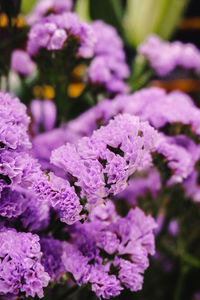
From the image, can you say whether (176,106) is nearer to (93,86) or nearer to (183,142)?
(183,142)

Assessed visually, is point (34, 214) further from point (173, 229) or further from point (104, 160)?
point (173, 229)

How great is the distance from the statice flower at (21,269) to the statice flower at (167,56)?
1.67 feet

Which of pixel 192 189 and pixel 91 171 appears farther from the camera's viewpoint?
pixel 192 189

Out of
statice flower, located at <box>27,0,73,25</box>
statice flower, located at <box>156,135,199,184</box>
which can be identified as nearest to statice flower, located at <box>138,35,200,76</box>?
statice flower, located at <box>27,0,73,25</box>

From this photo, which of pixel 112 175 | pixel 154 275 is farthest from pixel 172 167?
pixel 154 275

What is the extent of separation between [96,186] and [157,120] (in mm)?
221

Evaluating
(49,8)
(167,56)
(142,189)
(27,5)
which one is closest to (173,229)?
(142,189)

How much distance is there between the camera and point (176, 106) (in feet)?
1.90

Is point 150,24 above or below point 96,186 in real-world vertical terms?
below

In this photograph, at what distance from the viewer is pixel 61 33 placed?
0.56m

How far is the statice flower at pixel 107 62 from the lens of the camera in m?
0.70

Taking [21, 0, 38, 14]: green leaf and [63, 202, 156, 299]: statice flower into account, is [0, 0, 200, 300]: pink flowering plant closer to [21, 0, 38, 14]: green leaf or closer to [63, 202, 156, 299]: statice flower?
[63, 202, 156, 299]: statice flower

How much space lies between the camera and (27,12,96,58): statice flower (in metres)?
0.56

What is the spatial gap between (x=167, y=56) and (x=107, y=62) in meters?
0.13
